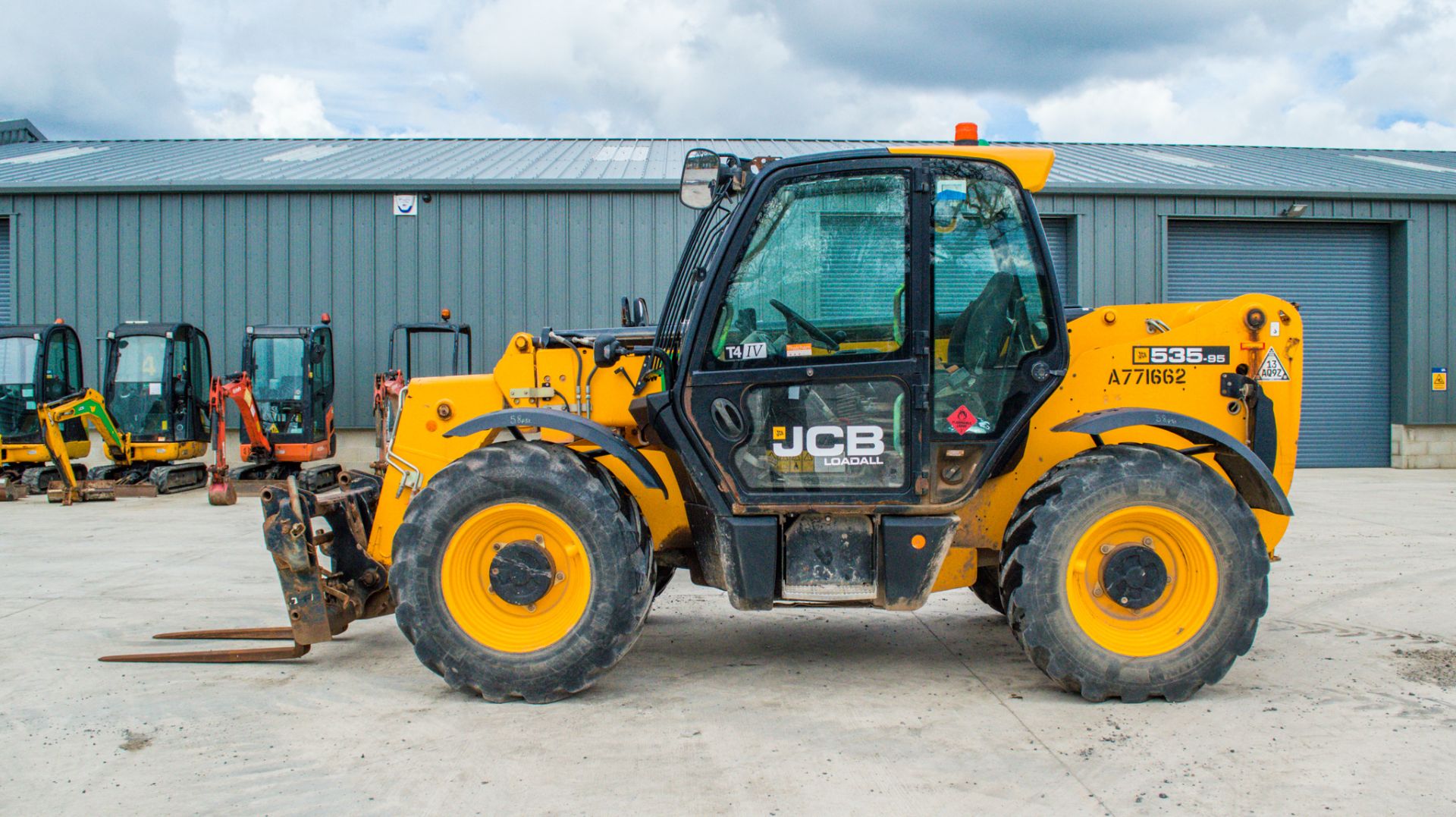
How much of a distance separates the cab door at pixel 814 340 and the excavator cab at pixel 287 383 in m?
11.9

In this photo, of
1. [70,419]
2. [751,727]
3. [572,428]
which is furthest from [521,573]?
[70,419]

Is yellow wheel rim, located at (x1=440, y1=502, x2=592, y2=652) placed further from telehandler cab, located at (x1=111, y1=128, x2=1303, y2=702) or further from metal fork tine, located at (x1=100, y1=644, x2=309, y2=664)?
metal fork tine, located at (x1=100, y1=644, x2=309, y2=664)

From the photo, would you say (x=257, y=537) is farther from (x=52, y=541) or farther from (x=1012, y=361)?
(x=1012, y=361)

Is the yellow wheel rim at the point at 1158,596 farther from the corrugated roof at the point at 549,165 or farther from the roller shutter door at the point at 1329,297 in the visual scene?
the roller shutter door at the point at 1329,297

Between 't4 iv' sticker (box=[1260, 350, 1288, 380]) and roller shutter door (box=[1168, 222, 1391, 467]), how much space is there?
1324 centimetres

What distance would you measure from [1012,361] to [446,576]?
2690 millimetres

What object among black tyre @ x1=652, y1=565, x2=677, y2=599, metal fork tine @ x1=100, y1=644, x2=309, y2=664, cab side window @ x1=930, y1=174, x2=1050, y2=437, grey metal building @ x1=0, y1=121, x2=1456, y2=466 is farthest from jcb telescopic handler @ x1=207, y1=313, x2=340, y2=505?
cab side window @ x1=930, y1=174, x2=1050, y2=437

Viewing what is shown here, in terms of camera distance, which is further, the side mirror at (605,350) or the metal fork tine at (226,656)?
the metal fork tine at (226,656)

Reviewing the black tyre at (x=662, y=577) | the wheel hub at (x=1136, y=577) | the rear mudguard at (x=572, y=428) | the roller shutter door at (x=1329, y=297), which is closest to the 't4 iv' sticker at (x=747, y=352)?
the rear mudguard at (x=572, y=428)

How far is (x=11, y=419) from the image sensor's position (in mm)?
14203

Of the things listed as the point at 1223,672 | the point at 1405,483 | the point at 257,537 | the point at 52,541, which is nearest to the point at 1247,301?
the point at 1223,672

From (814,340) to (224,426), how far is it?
12287mm

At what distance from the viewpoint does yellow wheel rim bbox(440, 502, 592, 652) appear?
169 inches

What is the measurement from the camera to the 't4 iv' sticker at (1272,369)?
4609 mm
